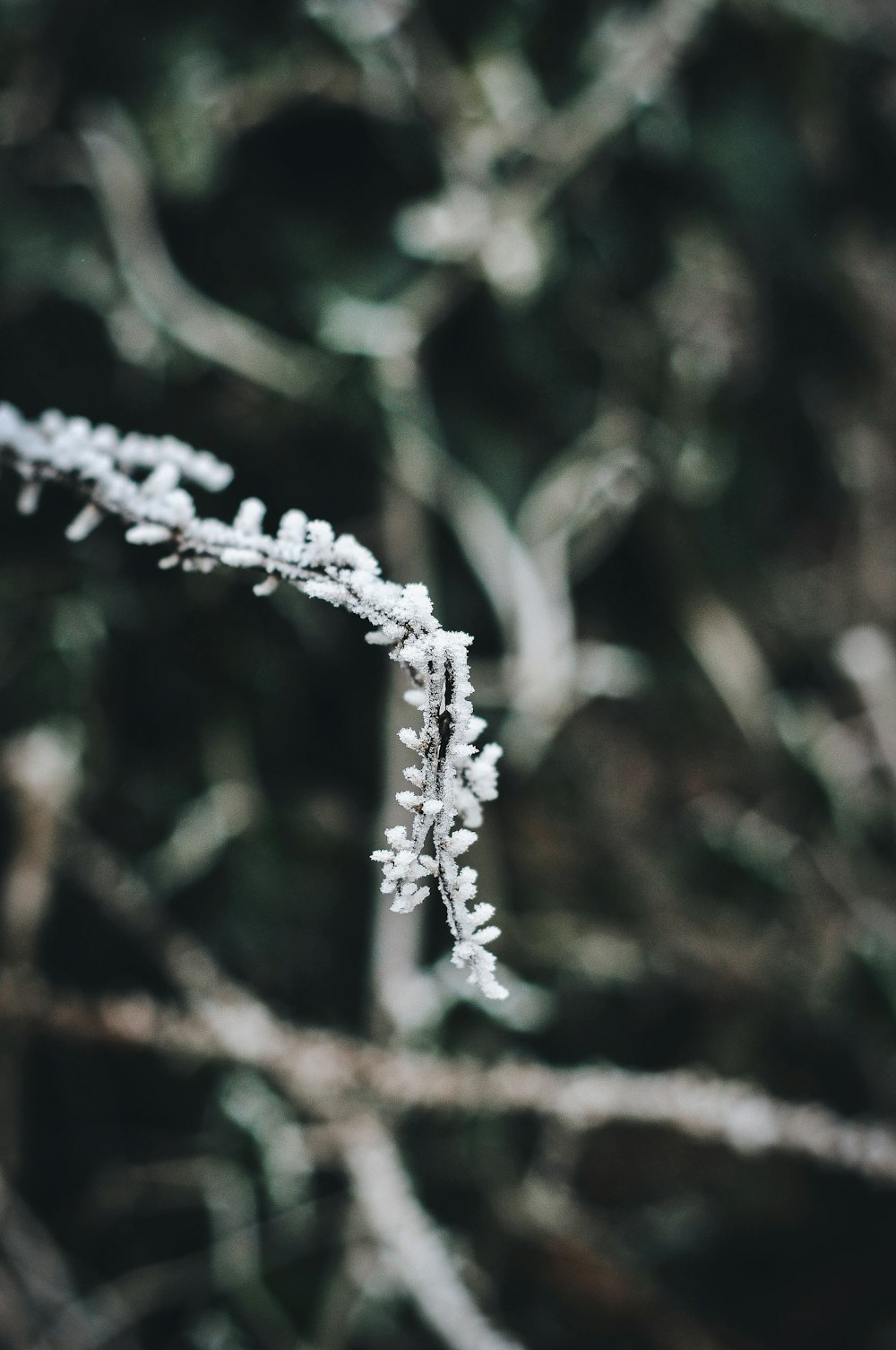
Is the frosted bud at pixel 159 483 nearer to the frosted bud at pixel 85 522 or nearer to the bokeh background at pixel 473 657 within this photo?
the frosted bud at pixel 85 522

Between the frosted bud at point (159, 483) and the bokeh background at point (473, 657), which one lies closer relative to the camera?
the frosted bud at point (159, 483)

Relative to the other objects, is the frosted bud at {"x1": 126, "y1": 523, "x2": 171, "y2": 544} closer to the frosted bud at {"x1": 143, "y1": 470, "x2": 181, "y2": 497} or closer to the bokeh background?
the frosted bud at {"x1": 143, "y1": 470, "x2": 181, "y2": 497}

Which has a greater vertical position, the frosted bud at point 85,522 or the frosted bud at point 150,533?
the frosted bud at point 85,522

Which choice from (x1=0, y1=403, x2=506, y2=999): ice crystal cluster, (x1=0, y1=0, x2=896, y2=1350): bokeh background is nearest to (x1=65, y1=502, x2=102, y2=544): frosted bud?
(x1=0, y1=403, x2=506, y2=999): ice crystal cluster

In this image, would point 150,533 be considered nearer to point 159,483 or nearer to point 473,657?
point 159,483

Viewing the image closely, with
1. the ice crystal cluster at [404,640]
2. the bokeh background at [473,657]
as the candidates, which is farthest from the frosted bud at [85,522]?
the bokeh background at [473,657]

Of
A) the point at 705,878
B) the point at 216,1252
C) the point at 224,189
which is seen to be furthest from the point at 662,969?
the point at 224,189

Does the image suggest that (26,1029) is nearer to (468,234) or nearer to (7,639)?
(7,639)

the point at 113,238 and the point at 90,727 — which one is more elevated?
the point at 113,238
